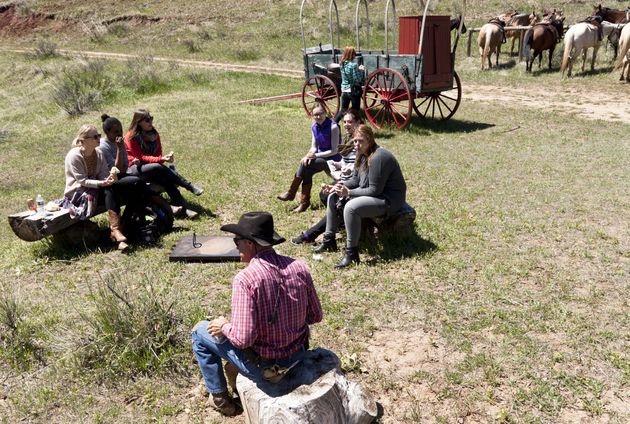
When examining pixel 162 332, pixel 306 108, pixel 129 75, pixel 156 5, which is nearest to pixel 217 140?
pixel 306 108

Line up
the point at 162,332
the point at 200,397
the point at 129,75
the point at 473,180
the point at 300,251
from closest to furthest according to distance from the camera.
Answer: the point at 200,397
the point at 162,332
the point at 300,251
the point at 473,180
the point at 129,75

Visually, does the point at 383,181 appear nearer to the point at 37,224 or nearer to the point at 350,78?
the point at 37,224

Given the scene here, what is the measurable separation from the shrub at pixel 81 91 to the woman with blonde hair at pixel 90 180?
10.3 m

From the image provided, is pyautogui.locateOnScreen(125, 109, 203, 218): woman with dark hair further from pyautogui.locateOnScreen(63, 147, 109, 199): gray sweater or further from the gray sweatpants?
the gray sweatpants

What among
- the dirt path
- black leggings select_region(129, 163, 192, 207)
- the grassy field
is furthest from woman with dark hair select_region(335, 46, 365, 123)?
black leggings select_region(129, 163, 192, 207)

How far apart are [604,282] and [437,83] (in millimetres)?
7158

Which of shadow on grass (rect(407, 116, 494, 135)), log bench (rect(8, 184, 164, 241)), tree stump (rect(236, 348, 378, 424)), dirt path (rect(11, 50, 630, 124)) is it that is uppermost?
tree stump (rect(236, 348, 378, 424))

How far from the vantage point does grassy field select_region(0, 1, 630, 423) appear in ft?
12.2

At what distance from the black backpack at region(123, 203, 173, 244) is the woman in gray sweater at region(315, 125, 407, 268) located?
2280mm

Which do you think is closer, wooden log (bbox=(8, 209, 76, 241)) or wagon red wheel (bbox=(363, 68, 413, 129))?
wooden log (bbox=(8, 209, 76, 241))

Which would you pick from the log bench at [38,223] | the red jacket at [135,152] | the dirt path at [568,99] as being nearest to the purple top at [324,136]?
the red jacket at [135,152]

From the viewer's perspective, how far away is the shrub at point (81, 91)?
15.6 m

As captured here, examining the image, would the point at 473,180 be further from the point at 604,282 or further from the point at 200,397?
the point at 200,397

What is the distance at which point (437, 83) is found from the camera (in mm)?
11352
